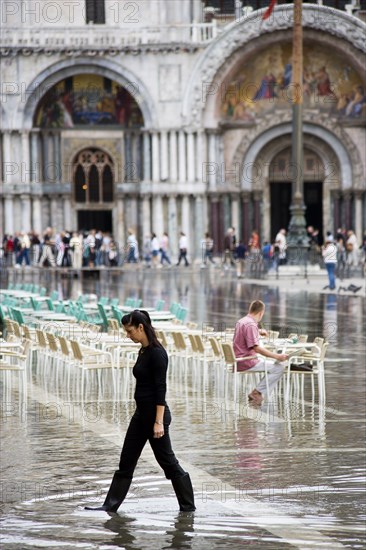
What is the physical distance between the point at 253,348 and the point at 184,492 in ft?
21.3

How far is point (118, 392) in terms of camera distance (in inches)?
780

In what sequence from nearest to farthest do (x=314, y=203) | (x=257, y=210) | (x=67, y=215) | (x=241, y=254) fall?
(x=241, y=254)
(x=67, y=215)
(x=257, y=210)
(x=314, y=203)

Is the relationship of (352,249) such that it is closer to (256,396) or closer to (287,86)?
(287,86)

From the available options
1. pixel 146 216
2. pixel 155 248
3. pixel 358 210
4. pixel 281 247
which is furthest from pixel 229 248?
pixel 358 210

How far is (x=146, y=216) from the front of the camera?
57844 mm

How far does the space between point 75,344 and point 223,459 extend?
17.3ft

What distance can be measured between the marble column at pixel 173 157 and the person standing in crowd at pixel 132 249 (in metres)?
2.86

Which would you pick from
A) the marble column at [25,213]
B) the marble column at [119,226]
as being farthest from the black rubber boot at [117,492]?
the marble column at [119,226]

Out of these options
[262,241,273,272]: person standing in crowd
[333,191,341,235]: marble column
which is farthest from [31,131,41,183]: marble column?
[333,191,341,235]: marble column

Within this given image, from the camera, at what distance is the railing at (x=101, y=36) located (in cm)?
5631

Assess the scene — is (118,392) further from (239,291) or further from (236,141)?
(236,141)

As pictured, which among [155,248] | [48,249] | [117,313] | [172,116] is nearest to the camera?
[117,313]

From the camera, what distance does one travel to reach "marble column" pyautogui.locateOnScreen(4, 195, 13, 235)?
56812 mm

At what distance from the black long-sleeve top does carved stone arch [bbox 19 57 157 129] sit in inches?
1783
